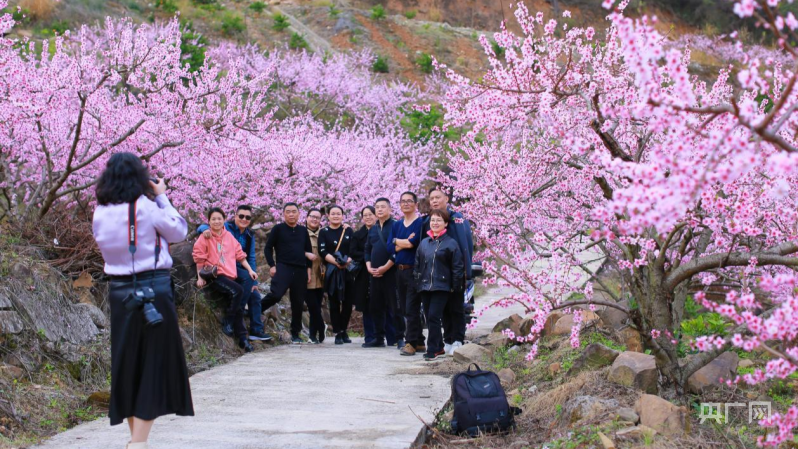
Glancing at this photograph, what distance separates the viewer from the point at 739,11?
2861 millimetres

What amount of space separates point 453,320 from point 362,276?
176 cm

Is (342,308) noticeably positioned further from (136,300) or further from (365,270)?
(136,300)

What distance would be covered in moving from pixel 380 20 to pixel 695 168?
46.3m

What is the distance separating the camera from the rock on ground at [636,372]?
579cm

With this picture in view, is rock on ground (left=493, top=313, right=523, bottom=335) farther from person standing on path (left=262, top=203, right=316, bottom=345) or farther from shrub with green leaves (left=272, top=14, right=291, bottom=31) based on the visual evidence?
shrub with green leaves (left=272, top=14, right=291, bottom=31)

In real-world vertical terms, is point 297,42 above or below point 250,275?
above

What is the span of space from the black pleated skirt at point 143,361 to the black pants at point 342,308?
5.92m

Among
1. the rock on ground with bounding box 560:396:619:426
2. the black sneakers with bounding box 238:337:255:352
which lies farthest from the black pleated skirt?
the black sneakers with bounding box 238:337:255:352

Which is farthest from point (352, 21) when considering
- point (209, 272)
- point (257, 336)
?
point (209, 272)

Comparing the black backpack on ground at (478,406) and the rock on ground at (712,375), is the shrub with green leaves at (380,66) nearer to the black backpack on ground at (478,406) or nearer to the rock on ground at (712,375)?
the rock on ground at (712,375)

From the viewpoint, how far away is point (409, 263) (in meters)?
→ 9.69

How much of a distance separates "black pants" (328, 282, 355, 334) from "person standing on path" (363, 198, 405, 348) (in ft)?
1.42

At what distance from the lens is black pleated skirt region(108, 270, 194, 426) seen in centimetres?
458

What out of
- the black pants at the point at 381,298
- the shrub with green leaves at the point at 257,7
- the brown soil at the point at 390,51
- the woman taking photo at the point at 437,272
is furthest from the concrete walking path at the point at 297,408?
the shrub with green leaves at the point at 257,7
